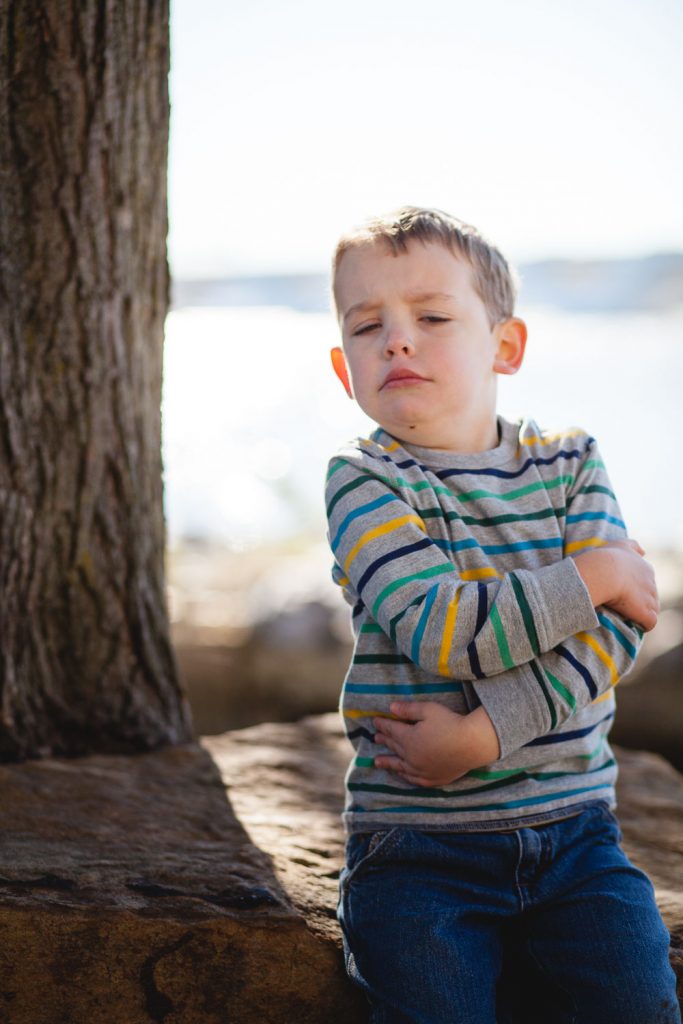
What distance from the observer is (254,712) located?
13.5 ft

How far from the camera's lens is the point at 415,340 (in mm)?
1634

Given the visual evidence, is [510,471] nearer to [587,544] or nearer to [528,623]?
[587,544]

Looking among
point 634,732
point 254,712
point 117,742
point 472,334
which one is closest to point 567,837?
point 472,334

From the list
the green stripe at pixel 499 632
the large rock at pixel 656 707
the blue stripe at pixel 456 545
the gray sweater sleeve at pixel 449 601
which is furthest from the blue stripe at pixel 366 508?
the large rock at pixel 656 707

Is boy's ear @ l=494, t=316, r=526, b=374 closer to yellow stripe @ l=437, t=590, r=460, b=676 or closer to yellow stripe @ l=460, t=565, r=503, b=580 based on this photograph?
yellow stripe @ l=460, t=565, r=503, b=580

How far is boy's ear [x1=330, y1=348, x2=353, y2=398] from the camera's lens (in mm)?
1777

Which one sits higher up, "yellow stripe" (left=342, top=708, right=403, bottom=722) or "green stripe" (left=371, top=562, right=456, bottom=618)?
"green stripe" (left=371, top=562, right=456, bottom=618)

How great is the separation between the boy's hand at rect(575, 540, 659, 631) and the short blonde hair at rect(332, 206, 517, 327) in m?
0.46

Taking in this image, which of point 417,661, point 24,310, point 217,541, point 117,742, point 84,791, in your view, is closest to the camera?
point 417,661

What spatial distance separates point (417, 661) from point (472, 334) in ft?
1.83

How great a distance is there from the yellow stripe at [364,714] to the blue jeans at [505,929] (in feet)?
0.54

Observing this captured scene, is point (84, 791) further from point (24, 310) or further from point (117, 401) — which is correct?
point (24, 310)

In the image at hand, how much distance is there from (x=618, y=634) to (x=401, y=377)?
52 centimetres

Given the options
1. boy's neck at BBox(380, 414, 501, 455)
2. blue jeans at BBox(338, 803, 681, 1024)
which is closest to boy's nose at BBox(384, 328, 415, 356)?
boy's neck at BBox(380, 414, 501, 455)
